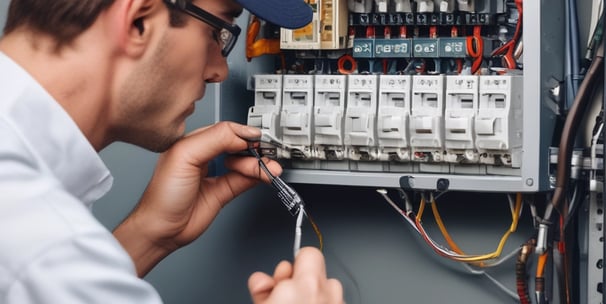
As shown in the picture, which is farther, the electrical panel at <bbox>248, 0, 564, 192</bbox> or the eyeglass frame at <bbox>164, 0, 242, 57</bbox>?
the electrical panel at <bbox>248, 0, 564, 192</bbox>

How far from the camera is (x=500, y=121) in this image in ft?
5.38

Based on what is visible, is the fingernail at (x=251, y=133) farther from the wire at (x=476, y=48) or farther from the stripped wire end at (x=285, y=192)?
the wire at (x=476, y=48)

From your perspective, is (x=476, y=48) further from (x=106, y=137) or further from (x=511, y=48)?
(x=106, y=137)

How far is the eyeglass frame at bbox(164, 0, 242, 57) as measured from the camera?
1.37 m

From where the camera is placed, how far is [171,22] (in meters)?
1.36

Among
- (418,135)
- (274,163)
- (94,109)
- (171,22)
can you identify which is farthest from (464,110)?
(94,109)

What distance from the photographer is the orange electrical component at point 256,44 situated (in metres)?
1.88

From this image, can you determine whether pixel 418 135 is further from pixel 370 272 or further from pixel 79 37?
pixel 79 37

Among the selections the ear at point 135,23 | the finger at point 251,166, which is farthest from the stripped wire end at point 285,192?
the ear at point 135,23

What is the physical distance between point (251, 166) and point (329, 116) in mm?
196

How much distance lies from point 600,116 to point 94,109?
100 centimetres

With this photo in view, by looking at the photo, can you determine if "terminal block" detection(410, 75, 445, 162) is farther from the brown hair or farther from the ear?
the brown hair

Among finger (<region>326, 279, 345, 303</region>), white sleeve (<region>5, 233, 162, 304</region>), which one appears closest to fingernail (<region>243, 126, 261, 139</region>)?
finger (<region>326, 279, 345, 303</region>)

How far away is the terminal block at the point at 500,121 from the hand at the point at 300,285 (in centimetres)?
62
